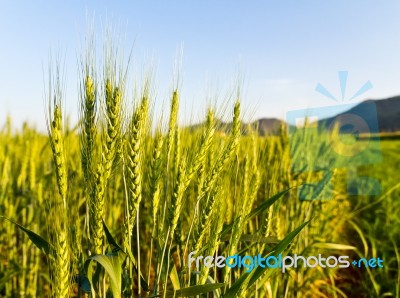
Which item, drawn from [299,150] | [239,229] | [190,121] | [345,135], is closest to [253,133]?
[190,121]

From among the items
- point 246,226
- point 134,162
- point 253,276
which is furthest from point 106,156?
point 246,226

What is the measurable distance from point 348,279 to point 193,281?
190 centimetres

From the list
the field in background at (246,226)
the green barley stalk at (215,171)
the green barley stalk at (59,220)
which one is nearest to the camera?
the green barley stalk at (59,220)

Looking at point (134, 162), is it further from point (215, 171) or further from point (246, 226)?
point (246, 226)

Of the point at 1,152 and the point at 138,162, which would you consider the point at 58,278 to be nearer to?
the point at 138,162

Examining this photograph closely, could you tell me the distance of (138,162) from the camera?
2.79 ft

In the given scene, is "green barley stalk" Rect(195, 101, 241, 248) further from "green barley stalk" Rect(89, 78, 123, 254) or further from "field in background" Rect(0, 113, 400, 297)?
"green barley stalk" Rect(89, 78, 123, 254)

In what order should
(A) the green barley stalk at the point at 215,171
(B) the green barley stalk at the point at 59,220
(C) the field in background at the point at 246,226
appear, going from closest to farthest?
(B) the green barley stalk at the point at 59,220, (A) the green barley stalk at the point at 215,171, (C) the field in background at the point at 246,226

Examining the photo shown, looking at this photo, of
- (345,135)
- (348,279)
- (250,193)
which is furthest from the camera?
(345,135)

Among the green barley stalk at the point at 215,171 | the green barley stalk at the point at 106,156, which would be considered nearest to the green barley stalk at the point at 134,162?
the green barley stalk at the point at 106,156

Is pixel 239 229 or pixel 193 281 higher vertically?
pixel 239 229

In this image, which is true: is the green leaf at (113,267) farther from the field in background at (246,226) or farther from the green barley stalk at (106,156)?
the field in background at (246,226)

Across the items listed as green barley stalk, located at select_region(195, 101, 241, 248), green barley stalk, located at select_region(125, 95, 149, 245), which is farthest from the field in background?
green barley stalk, located at select_region(125, 95, 149, 245)

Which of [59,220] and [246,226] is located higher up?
[59,220]
